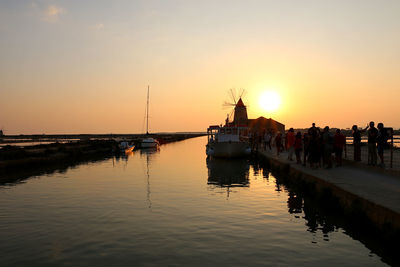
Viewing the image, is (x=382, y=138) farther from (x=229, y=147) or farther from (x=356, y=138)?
(x=229, y=147)

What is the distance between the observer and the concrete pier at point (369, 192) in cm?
978

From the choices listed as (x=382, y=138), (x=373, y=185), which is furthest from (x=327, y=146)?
(x=373, y=185)

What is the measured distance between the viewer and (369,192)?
1237 centimetres

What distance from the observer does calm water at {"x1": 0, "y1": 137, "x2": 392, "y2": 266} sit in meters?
9.46

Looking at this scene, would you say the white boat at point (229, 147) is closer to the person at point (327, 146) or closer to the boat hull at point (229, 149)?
the boat hull at point (229, 149)

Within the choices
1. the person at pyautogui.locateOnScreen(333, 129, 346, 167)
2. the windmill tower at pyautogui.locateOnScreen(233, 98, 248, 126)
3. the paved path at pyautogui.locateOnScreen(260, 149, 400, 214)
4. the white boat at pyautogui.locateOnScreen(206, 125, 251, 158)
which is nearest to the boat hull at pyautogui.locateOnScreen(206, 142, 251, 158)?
the white boat at pyautogui.locateOnScreen(206, 125, 251, 158)

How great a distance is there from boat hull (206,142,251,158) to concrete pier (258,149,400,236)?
68.8 feet

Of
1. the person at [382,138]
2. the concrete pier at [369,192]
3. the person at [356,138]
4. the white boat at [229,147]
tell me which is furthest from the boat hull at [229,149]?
the person at [382,138]

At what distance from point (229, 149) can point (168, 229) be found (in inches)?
1158

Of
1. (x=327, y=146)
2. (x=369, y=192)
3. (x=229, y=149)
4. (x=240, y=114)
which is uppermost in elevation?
(x=240, y=114)

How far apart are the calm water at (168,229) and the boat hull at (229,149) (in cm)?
1920

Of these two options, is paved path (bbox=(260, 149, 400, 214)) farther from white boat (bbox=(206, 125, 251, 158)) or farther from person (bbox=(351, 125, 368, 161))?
white boat (bbox=(206, 125, 251, 158))

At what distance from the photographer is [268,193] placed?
1980 cm

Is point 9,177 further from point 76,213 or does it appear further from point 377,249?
point 377,249
